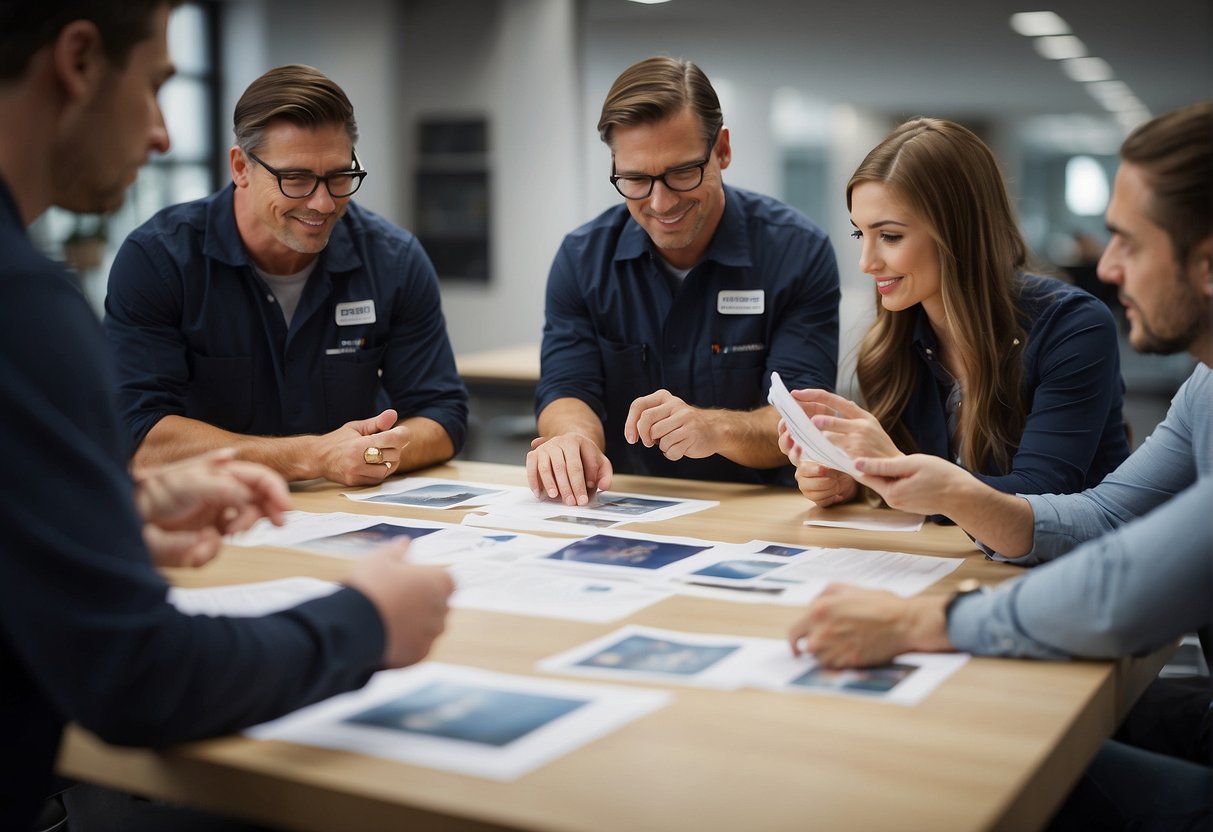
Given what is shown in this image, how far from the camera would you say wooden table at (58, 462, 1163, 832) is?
993mm

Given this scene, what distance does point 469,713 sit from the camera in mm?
1195

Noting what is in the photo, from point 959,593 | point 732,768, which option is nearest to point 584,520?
point 959,593

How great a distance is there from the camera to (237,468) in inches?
54.1

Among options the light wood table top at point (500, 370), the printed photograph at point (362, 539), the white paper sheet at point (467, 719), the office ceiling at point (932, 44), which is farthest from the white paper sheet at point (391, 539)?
the office ceiling at point (932, 44)

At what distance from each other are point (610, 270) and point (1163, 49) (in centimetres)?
611

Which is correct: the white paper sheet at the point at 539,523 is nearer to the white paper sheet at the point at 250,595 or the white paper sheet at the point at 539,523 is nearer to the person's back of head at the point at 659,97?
the white paper sheet at the point at 250,595

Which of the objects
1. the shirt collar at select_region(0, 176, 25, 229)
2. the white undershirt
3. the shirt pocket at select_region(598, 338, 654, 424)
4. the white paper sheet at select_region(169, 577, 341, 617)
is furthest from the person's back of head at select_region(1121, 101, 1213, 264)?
the white undershirt

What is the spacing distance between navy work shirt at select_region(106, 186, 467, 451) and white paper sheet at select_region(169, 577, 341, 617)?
1.02 m

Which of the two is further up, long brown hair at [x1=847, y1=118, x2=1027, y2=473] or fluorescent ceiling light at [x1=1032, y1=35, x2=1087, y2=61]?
fluorescent ceiling light at [x1=1032, y1=35, x2=1087, y2=61]

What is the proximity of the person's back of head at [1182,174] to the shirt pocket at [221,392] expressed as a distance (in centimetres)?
201

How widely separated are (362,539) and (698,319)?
121 centimetres

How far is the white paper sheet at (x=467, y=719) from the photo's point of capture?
43.2 inches

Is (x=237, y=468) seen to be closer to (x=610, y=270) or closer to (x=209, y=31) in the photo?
(x=610, y=270)

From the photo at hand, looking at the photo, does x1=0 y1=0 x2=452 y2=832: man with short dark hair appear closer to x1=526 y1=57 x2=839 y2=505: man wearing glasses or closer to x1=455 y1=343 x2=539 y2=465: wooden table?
x1=526 y1=57 x2=839 y2=505: man wearing glasses
